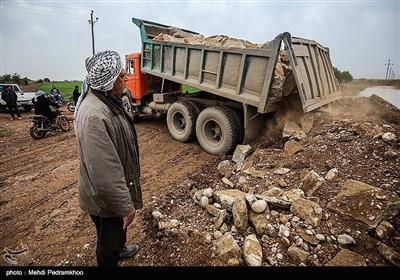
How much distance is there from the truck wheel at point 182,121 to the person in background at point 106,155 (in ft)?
12.6

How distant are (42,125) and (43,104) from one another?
2.18 feet

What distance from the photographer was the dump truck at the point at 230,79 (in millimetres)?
4051

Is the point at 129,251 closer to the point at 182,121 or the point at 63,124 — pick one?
the point at 182,121

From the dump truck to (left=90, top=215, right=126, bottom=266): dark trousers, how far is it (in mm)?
3255

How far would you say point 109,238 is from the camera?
1.77m

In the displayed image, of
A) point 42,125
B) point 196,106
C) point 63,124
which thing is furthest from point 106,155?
point 63,124

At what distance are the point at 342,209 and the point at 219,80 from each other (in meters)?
3.35

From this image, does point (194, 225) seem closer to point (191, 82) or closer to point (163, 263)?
point (163, 263)

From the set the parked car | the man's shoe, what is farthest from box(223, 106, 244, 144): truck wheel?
the parked car

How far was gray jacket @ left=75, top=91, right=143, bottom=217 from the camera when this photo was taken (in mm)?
1393

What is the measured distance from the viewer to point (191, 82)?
5.39m

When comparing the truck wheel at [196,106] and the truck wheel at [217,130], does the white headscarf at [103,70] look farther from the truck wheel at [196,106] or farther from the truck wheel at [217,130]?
the truck wheel at [196,106]

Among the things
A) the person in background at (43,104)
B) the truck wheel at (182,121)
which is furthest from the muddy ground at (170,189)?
the person in background at (43,104)

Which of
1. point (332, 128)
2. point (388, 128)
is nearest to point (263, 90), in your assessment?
point (332, 128)
